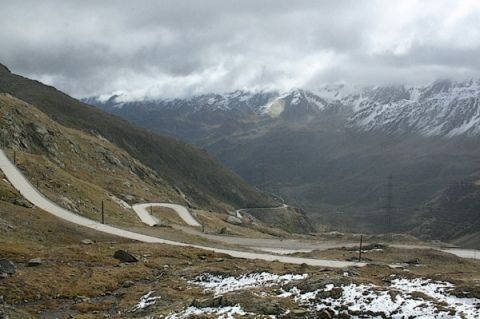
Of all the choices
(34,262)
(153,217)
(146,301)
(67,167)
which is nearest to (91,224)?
(34,262)

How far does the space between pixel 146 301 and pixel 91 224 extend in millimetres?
41557

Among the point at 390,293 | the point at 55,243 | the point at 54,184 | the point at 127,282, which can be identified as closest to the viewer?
the point at 390,293

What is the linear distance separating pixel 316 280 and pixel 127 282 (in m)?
15.8

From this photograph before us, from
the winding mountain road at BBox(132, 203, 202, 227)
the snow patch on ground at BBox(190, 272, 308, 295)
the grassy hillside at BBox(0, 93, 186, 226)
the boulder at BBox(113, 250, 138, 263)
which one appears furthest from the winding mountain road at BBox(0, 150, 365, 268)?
the winding mountain road at BBox(132, 203, 202, 227)

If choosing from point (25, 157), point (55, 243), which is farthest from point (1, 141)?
point (55, 243)

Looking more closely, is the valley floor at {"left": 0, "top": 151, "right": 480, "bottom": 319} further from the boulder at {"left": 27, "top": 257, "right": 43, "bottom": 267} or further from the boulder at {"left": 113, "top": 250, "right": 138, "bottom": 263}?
the boulder at {"left": 113, "top": 250, "right": 138, "bottom": 263}

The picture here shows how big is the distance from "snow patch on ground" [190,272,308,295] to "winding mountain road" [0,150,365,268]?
19562mm

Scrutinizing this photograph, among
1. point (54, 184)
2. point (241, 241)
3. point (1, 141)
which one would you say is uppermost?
point (1, 141)

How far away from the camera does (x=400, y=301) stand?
97.9ft

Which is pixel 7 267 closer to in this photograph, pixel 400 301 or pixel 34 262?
pixel 34 262

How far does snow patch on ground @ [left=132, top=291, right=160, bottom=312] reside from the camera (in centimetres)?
3569

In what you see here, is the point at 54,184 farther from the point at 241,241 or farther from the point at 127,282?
the point at 127,282

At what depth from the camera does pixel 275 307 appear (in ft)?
102

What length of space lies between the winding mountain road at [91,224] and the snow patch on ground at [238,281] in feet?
64.2
